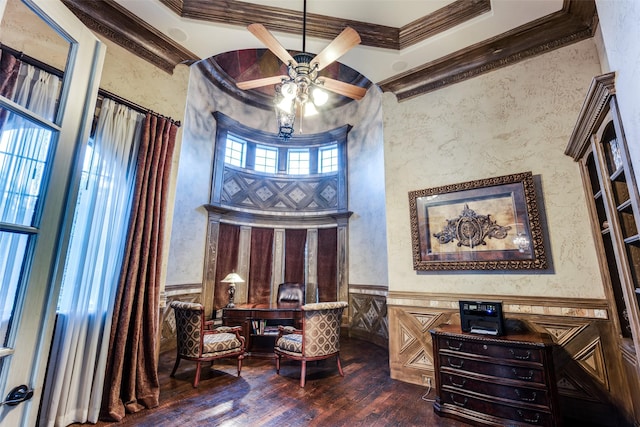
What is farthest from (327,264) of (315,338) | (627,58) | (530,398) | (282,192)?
(627,58)

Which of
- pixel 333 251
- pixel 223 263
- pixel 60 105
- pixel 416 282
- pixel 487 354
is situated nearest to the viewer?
pixel 60 105

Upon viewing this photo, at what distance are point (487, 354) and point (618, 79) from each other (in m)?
2.20

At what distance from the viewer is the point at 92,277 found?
2.47 m

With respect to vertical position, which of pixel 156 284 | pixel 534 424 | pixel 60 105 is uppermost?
pixel 60 105

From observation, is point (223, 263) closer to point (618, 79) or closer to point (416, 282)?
point (416, 282)

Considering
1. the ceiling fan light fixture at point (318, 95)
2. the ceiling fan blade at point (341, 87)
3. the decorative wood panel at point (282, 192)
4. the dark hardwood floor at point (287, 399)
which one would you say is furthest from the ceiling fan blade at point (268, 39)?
the decorative wood panel at point (282, 192)

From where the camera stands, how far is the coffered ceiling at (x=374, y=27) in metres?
2.87

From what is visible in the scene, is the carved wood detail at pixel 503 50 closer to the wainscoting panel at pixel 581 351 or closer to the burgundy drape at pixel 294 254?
the wainscoting panel at pixel 581 351

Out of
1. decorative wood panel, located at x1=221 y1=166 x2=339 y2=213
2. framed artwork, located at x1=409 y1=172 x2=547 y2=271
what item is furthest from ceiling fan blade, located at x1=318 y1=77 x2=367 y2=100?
decorative wood panel, located at x1=221 y1=166 x2=339 y2=213

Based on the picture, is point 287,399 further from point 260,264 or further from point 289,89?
point 260,264

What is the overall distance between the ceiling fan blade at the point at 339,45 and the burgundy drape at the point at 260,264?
444cm

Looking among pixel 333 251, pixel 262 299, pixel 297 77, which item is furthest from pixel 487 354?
pixel 262 299

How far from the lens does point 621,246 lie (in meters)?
1.95

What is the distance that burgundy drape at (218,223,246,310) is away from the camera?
5.78 meters
